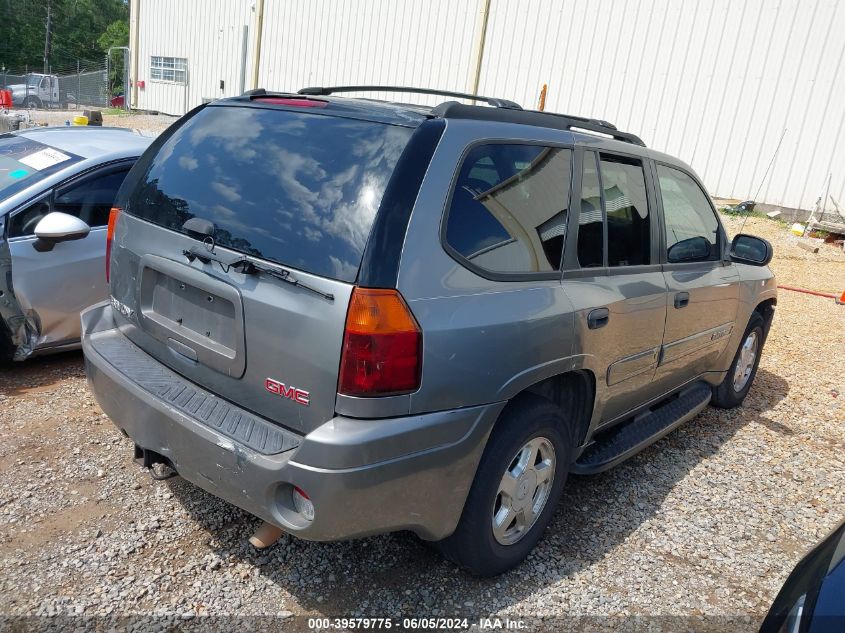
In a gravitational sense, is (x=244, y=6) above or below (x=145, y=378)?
above

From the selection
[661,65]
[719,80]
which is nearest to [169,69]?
[661,65]

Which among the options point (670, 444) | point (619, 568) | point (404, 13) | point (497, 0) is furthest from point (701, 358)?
point (404, 13)

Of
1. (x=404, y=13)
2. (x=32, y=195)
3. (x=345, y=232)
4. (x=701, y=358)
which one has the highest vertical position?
(x=404, y=13)

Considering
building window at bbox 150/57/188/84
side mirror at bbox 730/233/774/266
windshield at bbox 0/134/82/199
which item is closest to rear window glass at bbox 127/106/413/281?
windshield at bbox 0/134/82/199

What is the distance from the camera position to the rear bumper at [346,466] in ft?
7.04

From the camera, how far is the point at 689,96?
1319cm

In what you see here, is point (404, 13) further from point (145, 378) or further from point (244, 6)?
point (145, 378)

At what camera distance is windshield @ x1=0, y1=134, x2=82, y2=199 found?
443 centimetres

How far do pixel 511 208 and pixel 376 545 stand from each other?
64.2 inches

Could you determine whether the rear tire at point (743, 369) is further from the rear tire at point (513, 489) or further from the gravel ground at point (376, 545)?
the rear tire at point (513, 489)

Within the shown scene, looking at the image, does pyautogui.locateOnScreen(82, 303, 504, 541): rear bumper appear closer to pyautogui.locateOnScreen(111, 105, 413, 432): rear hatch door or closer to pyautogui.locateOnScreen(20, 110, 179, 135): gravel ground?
pyautogui.locateOnScreen(111, 105, 413, 432): rear hatch door

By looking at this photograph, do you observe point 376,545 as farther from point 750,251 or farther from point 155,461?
point 750,251

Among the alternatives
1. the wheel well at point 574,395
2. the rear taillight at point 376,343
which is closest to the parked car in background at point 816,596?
the wheel well at point 574,395

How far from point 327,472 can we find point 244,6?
978 inches
